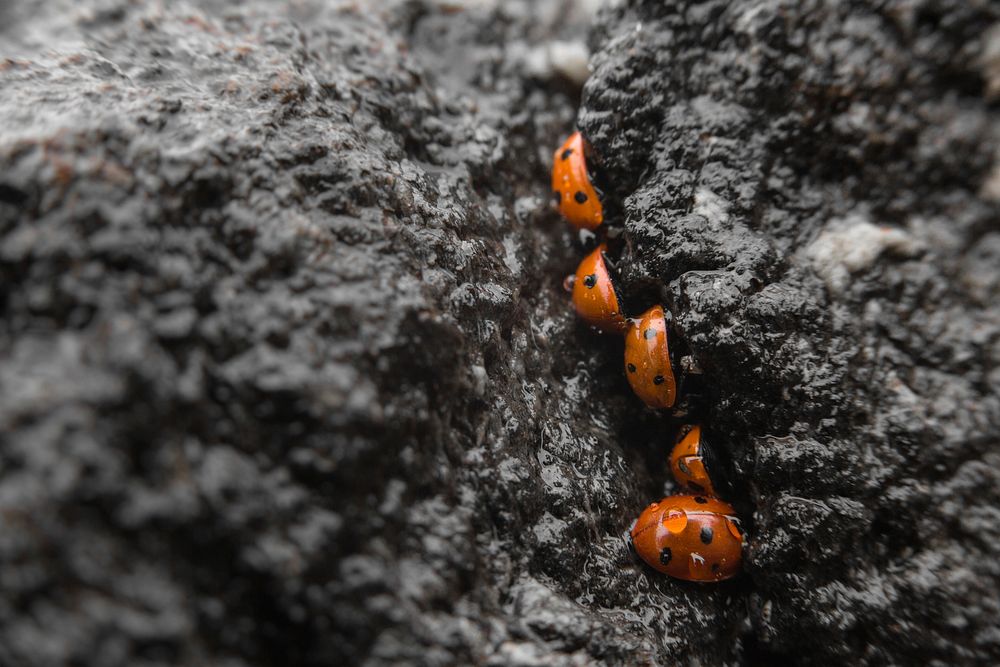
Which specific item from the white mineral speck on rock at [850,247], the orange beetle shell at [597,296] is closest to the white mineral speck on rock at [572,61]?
the orange beetle shell at [597,296]

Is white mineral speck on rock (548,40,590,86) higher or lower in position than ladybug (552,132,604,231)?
higher

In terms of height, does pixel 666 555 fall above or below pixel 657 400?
below

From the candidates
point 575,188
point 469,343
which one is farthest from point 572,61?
point 469,343

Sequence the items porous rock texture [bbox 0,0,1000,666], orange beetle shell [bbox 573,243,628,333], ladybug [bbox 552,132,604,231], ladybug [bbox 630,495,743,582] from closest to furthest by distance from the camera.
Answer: porous rock texture [bbox 0,0,1000,666] → ladybug [bbox 630,495,743,582] → orange beetle shell [bbox 573,243,628,333] → ladybug [bbox 552,132,604,231]

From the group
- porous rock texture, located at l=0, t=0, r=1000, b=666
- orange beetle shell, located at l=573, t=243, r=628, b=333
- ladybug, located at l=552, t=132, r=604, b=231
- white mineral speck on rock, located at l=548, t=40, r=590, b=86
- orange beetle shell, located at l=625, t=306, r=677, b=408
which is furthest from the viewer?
white mineral speck on rock, located at l=548, t=40, r=590, b=86

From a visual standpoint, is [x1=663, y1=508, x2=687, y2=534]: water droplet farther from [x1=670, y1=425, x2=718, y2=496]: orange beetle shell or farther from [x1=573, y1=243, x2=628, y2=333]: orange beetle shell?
[x1=573, y1=243, x2=628, y2=333]: orange beetle shell

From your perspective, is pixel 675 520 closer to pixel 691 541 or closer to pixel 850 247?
pixel 691 541

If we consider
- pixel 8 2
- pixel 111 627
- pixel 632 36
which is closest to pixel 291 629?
pixel 111 627

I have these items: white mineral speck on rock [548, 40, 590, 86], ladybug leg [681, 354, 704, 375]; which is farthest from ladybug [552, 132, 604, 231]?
ladybug leg [681, 354, 704, 375]
